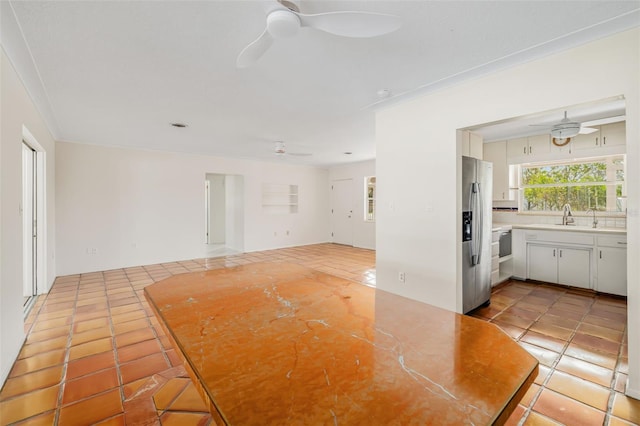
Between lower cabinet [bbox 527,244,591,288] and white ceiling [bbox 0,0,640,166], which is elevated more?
white ceiling [bbox 0,0,640,166]

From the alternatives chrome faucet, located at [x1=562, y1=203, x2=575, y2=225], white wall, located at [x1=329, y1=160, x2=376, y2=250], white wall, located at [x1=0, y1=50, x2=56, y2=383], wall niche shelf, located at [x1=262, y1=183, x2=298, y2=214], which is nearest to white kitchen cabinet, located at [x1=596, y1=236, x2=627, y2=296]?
chrome faucet, located at [x1=562, y1=203, x2=575, y2=225]

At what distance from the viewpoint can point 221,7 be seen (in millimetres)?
1645

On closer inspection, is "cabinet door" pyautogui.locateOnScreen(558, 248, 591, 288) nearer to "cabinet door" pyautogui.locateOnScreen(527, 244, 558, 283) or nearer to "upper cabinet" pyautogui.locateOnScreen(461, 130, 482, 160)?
"cabinet door" pyautogui.locateOnScreen(527, 244, 558, 283)

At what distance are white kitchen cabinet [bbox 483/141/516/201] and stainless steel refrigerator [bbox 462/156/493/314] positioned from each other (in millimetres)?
1870

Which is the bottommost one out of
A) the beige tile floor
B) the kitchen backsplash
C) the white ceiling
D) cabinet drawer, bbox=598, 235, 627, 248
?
the beige tile floor

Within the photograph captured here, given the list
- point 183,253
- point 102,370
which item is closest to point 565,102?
point 102,370

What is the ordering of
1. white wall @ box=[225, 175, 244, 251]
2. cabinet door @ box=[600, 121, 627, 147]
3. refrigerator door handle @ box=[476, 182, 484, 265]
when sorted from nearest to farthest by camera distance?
refrigerator door handle @ box=[476, 182, 484, 265] < cabinet door @ box=[600, 121, 627, 147] < white wall @ box=[225, 175, 244, 251]

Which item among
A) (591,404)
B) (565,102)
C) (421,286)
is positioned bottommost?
(591,404)

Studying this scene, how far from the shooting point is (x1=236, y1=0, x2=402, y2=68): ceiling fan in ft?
4.55

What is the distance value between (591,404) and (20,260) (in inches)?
166

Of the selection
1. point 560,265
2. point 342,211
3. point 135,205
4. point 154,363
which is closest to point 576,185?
point 560,265

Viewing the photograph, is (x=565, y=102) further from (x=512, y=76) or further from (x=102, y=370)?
(x=102, y=370)

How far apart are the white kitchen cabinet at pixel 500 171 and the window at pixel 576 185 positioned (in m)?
0.30

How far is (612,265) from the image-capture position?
347 cm
